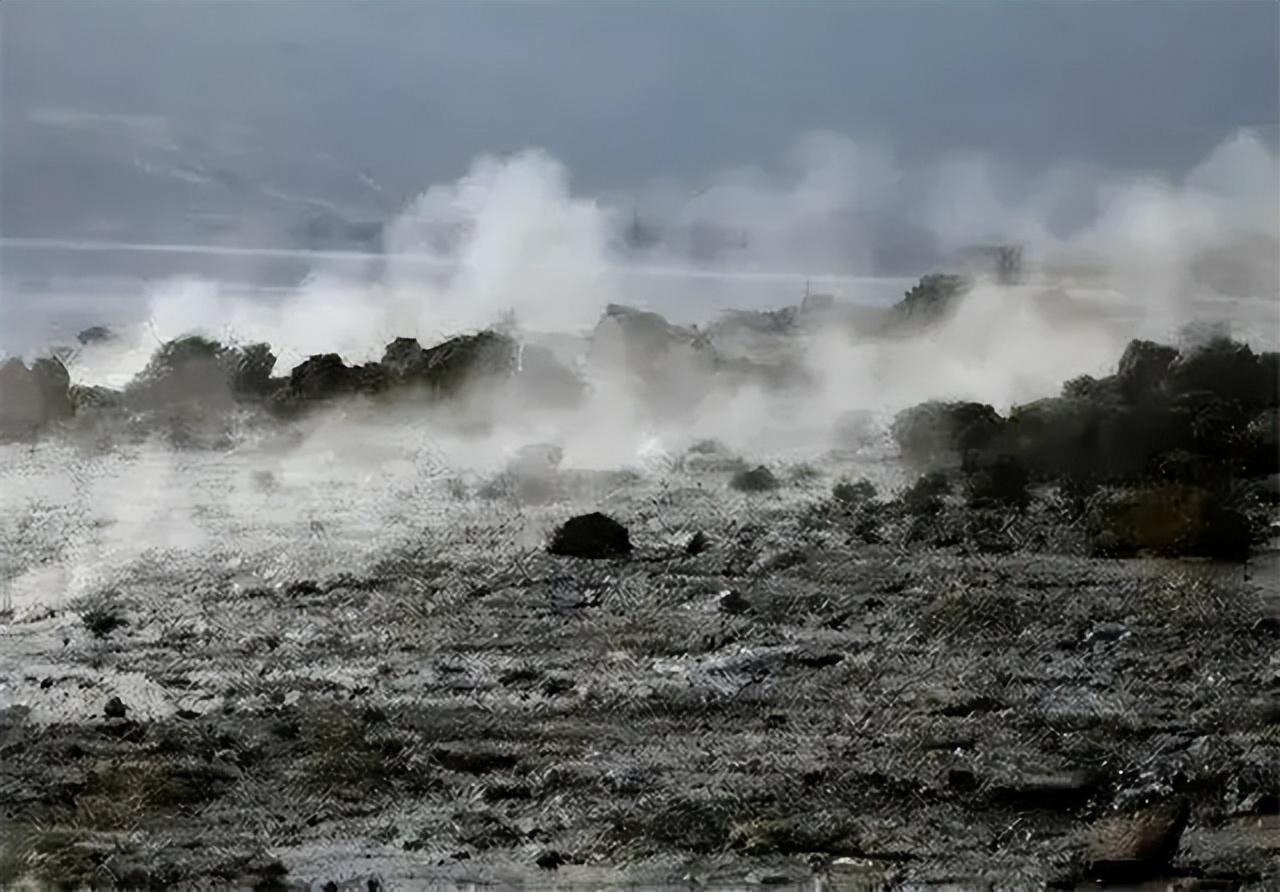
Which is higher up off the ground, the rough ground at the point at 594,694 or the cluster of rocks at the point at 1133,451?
the cluster of rocks at the point at 1133,451

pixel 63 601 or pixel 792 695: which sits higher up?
pixel 63 601

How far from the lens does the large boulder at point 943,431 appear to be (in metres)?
2.06

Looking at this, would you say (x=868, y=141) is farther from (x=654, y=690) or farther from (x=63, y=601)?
(x=63, y=601)

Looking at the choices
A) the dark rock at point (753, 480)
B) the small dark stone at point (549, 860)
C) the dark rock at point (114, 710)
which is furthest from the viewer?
the dark rock at point (753, 480)

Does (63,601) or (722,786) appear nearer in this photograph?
(722,786)

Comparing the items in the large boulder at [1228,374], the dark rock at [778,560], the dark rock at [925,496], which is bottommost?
the dark rock at [778,560]

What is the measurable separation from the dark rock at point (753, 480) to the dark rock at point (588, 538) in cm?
18

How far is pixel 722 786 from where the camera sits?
190 centimetres

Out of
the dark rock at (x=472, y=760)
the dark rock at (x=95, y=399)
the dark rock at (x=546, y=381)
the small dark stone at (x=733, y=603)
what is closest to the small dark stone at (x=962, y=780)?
the small dark stone at (x=733, y=603)

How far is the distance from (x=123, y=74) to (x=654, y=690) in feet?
3.70

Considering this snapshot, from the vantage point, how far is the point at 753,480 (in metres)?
2.06

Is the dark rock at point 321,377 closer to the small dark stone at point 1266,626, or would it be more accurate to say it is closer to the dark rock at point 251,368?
the dark rock at point 251,368

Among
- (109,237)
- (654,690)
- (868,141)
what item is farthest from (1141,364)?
(109,237)

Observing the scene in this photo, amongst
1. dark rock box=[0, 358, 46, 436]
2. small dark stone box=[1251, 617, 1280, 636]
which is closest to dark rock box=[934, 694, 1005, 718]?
small dark stone box=[1251, 617, 1280, 636]
